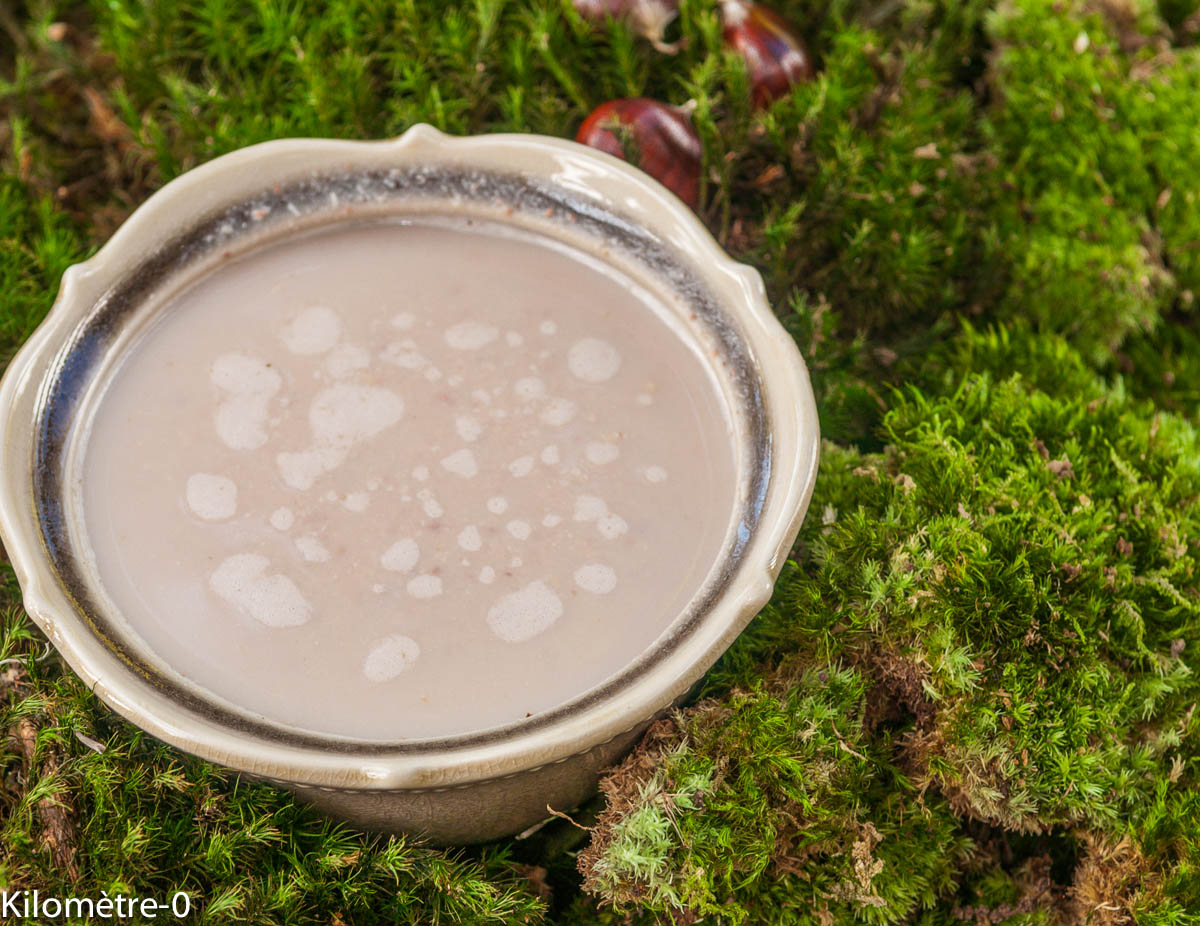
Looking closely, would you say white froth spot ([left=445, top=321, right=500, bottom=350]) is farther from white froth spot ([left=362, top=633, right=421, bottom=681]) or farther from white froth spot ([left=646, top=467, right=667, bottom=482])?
white froth spot ([left=362, top=633, right=421, bottom=681])

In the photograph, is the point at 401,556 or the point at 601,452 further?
the point at 601,452

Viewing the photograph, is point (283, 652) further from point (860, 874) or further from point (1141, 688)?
point (1141, 688)

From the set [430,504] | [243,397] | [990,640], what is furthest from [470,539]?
[990,640]

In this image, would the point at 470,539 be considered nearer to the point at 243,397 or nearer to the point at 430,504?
the point at 430,504

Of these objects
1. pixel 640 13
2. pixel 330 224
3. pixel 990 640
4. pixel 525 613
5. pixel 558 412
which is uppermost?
pixel 640 13

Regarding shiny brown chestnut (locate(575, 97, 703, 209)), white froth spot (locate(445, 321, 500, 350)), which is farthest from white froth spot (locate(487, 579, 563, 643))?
shiny brown chestnut (locate(575, 97, 703, 209))

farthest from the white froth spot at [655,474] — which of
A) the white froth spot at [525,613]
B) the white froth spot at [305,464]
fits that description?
the white froth spot at [305,464]

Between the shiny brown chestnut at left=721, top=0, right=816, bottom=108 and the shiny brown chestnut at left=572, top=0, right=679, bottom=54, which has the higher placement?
the shiny brown chestnut at left=572, top=0, right=679, bottom=54
